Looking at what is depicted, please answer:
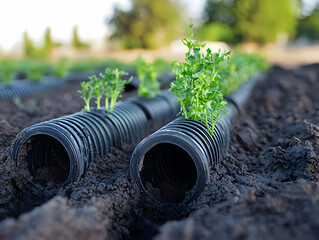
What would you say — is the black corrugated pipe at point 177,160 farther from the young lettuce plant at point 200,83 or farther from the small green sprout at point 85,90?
the small green sprout at point 85,90

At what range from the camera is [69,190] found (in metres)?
→ 3.17

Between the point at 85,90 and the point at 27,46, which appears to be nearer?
the point at 85,90

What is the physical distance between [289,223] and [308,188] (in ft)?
1.79

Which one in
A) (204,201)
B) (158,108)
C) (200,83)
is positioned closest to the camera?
(204,201)

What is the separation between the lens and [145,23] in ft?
116

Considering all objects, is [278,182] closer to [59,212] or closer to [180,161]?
[180,161]

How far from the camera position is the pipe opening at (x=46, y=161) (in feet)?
11.6

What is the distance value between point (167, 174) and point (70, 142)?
1255 millimetres

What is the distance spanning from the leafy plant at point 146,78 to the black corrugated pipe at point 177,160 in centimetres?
183

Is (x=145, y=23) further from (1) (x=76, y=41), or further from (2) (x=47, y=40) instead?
(2) (x=47, y=40)

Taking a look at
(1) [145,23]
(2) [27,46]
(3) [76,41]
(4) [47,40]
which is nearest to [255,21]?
(1) [145,23]

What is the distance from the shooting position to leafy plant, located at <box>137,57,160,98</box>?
5410mm

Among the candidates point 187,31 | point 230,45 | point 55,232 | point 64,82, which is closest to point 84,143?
point 55,232

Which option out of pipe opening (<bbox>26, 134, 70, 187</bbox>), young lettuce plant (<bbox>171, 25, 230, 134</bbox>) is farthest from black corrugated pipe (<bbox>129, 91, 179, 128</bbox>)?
pipe opening (<bbox>26, 134, 70, 187</bbox>)
